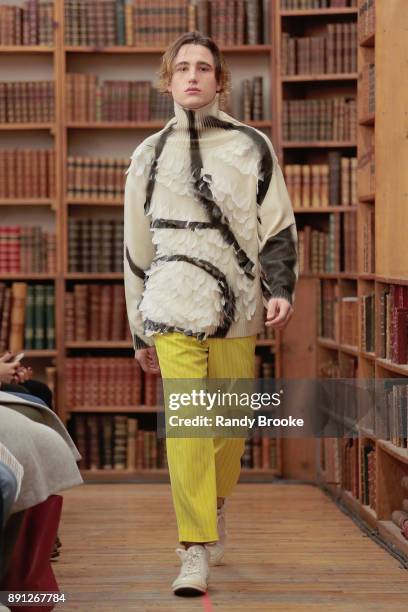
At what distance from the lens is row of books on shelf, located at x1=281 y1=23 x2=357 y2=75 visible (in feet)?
17.7

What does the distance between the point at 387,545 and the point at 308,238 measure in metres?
2.03

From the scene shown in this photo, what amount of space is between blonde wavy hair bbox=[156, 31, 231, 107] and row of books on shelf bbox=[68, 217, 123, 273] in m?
2.29

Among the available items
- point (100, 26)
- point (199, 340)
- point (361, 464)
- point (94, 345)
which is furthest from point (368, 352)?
point (100, 26)

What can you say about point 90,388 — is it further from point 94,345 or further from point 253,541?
point 253,541

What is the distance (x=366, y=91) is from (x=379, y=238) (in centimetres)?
58

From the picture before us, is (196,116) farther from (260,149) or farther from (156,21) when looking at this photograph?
(156,21)

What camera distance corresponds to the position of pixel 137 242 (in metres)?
3.22

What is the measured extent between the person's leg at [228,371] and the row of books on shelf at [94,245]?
2.42m

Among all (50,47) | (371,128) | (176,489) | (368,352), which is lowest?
(176,489)

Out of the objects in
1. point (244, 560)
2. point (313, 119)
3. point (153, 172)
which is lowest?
point (244, 560)

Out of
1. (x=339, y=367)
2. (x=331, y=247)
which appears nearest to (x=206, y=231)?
(x=339, y=367)

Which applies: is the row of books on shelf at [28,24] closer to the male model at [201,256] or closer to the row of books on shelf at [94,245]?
the row of books on shelf at [94,245]

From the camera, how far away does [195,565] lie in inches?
119

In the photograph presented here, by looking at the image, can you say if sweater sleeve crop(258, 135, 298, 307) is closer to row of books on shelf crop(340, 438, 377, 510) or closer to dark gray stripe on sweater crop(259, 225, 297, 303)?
dark gray stripe on sweater crop(259, 225, 297, 303)
